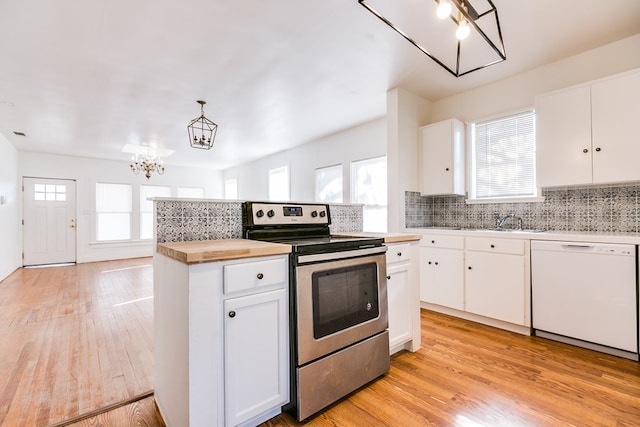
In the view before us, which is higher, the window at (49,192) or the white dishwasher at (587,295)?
the window at (49,192)

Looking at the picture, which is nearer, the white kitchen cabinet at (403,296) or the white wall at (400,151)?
the white kitchen cabinet at (403,296)

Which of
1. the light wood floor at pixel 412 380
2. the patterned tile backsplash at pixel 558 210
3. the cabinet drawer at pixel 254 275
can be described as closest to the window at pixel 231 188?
the light wood floor at pixel 412 380

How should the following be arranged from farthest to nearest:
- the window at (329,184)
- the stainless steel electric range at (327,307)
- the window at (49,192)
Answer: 1. the window at (49,192)
2. the window at (329,184)
3. the stainless steel electric range at (327,307)

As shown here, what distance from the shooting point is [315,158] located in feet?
19.5

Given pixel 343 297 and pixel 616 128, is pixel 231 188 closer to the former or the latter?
pixel 343 297

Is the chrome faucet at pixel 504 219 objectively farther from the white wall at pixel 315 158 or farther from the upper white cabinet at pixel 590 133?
the white wall at pixel 315 158

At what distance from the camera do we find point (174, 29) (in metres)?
2.36

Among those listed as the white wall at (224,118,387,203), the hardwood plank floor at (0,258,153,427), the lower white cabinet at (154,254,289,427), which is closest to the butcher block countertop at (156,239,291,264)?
the lower white cabinet at (154,254,289,427)

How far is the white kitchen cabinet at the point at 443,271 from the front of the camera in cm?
302

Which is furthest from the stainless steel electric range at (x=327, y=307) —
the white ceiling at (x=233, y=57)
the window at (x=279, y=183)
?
the window at (x=279, y=183)

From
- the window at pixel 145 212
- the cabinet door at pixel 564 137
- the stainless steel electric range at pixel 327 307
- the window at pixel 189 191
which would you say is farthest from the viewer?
the window at pixel 189 191

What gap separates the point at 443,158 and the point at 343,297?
245cm

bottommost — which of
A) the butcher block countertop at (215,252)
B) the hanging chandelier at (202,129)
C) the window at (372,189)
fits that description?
the butcher block countertop at (215,252)

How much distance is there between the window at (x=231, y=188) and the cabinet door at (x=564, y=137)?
7554 millimetres
